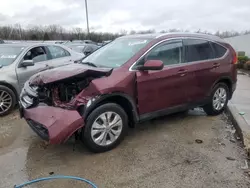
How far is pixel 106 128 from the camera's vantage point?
3814 mm

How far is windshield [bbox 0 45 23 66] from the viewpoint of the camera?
5.94 m

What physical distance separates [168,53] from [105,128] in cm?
176

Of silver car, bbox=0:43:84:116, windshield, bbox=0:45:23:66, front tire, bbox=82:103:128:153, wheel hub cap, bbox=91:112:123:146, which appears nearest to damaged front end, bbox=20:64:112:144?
front tire, bbox=82:103:128:153

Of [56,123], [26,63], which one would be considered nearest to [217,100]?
[56,123]

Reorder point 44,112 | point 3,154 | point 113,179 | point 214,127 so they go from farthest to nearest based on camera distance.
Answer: point 214,127, point 3,154, point 44,112, point 113,179

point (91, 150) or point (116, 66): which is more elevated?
point (116, 66)

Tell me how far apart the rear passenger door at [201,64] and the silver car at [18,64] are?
2671 mm

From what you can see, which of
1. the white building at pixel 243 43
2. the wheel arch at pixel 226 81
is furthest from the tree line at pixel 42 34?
the wheel arch at pixel 226 81

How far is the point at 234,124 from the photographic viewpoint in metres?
4.99

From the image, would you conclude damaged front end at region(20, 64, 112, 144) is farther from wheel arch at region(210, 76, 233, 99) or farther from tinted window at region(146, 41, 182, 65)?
wheel arch at region(210, 76, 233, 99)

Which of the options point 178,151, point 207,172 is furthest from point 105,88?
point 207,172

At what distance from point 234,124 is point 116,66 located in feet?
8.47

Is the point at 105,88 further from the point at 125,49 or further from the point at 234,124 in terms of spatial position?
the point at 234,124

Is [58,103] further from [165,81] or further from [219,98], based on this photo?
[219,98]
